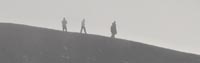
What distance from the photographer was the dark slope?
62.8m

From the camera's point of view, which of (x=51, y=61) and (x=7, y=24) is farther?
(x=7, y=24)

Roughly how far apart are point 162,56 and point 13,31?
18588mm

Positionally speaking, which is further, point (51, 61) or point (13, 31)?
point (13, 31)

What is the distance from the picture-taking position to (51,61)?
6212 centimetres

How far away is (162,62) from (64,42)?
38.8ft

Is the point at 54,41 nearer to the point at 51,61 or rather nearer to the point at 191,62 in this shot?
the point at 51,61

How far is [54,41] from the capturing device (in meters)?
65.2

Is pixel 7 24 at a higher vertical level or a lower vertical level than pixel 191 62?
higher

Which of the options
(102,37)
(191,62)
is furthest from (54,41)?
(191,62)

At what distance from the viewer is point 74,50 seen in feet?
209

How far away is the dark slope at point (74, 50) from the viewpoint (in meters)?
62.8

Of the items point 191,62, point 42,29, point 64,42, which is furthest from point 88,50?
point 191,62

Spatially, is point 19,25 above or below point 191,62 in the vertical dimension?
above

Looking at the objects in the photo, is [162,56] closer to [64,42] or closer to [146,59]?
[146,59]
